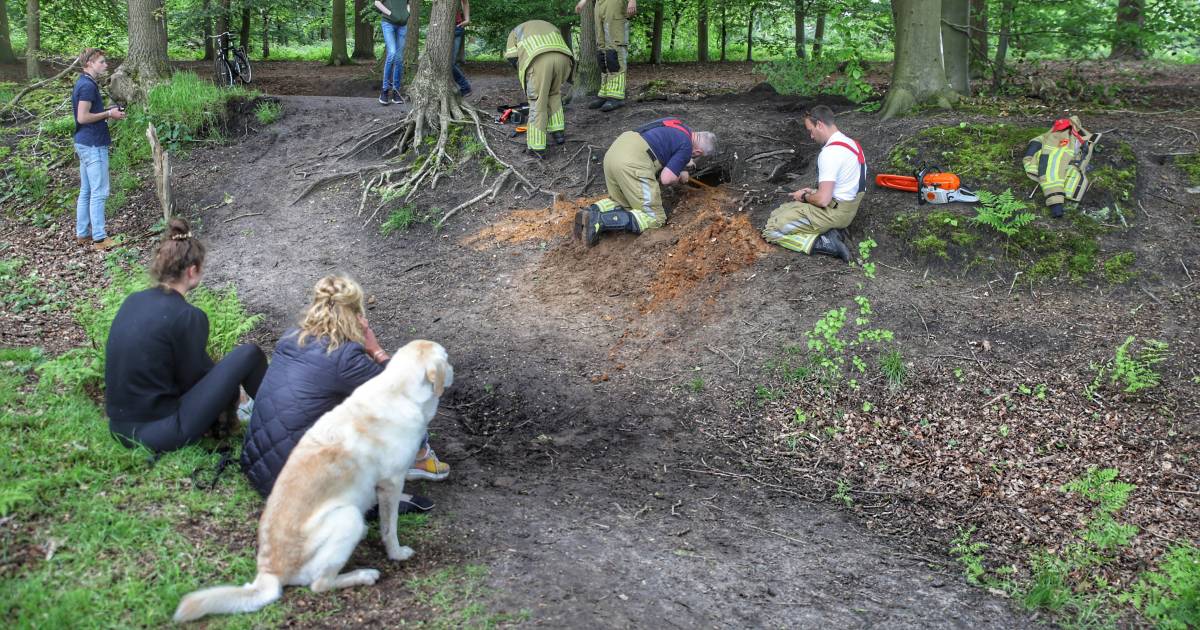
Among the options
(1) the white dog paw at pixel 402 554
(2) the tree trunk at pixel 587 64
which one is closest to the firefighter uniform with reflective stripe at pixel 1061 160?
(2) the tree trunk at pixel 587 64

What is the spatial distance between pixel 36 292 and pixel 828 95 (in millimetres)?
9542

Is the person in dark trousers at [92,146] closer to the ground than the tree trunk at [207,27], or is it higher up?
closer to the ground

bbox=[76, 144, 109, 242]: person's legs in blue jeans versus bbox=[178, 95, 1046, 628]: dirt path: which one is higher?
bbox=[76, 144, 109, 242]: person's legs in blue jeans

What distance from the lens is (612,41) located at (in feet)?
35.4

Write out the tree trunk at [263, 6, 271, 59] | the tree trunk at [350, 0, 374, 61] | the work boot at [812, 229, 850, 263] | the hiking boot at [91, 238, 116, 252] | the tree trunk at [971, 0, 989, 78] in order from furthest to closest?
1. the tree trunk at [263, 6, 271, 59]
2. the tree trunk at [350, 0, 374, 61]
3. the tree trunk at [971, 0, 989, 78]
4. the hiking boot at [91, 238, 116, 252]
5. the work boot at [812, 229, 850, 263]

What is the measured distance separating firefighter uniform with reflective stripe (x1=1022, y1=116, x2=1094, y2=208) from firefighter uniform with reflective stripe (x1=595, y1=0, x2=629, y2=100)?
17.0ft

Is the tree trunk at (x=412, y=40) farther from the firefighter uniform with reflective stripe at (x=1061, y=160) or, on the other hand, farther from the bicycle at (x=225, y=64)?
the firefighter uniform with reflective stripe at (x=1061, y=160)

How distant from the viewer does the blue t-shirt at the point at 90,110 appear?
30.0 ft

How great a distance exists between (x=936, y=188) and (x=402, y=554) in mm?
6205

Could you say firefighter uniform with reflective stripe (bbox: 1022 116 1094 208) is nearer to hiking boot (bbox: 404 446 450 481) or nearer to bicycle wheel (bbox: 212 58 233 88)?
hiking boot (bbox: 404 446 450 481)

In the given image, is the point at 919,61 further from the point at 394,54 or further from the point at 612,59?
the point at 394,54

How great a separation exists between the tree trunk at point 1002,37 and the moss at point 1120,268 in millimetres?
5056

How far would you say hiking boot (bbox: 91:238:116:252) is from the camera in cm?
957

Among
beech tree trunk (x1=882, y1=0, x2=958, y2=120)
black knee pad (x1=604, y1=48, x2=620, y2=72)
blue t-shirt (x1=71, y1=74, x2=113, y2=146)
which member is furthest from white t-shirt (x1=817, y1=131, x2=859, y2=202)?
blue t-shirt (x1=71, y1=74, x2=113, y2=146)
